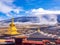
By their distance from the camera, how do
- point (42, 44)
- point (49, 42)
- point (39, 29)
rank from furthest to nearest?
point (39, 29), point (49, 42), point (42, 44)

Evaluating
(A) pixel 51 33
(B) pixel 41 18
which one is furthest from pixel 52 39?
(B) pixel 41 18

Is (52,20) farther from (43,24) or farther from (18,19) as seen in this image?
(18,19)

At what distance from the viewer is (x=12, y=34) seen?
5.54m

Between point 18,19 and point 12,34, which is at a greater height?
point 18,19

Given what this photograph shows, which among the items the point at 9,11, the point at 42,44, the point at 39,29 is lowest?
the point at 42,44

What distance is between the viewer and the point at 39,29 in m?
5.41

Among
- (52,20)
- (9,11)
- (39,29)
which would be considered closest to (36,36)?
(39,29)

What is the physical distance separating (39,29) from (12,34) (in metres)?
0.69

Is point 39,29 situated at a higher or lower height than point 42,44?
higher

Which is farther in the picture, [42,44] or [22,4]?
[22,4]

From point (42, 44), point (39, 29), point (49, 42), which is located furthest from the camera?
point (39, 29)

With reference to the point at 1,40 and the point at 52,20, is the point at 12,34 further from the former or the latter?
the point at 52,20

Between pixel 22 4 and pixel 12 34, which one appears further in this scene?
pixel 12 34

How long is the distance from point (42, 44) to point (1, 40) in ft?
3.35
